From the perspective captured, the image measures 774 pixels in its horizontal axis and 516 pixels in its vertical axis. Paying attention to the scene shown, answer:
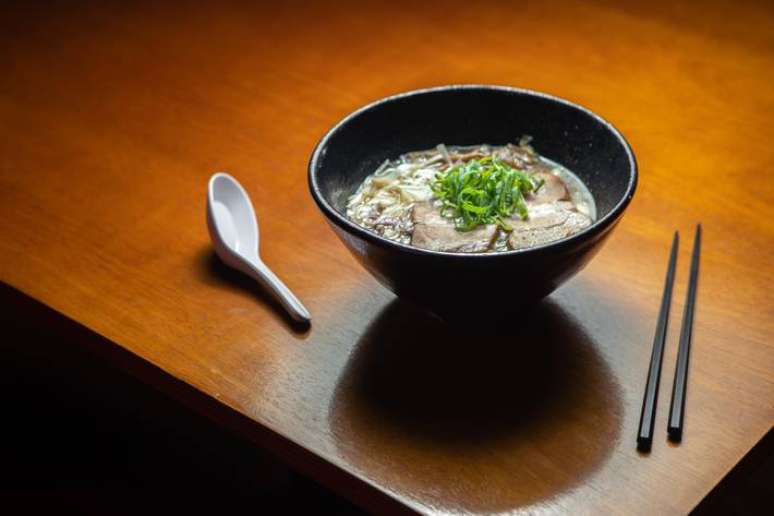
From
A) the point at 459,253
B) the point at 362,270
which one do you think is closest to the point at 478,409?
the point at 459,253

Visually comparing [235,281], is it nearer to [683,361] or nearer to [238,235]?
[238,235]

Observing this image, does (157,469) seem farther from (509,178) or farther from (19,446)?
(509,178)

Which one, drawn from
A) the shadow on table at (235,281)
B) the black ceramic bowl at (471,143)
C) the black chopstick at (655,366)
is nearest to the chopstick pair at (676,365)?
the black chopstick at (655,366)

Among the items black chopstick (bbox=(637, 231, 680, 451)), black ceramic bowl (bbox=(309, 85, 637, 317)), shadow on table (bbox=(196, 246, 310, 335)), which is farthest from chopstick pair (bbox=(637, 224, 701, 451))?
shadow on table (bbox=(196, 246, 310, 335))

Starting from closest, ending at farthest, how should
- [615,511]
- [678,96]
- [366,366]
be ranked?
[615,511] < [366,366] < [678,96]

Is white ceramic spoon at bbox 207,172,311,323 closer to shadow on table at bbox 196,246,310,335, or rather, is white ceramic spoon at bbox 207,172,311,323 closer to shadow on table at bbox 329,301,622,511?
shadow on table at bbox 196,246,310,335

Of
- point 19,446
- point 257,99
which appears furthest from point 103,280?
point 19,446
